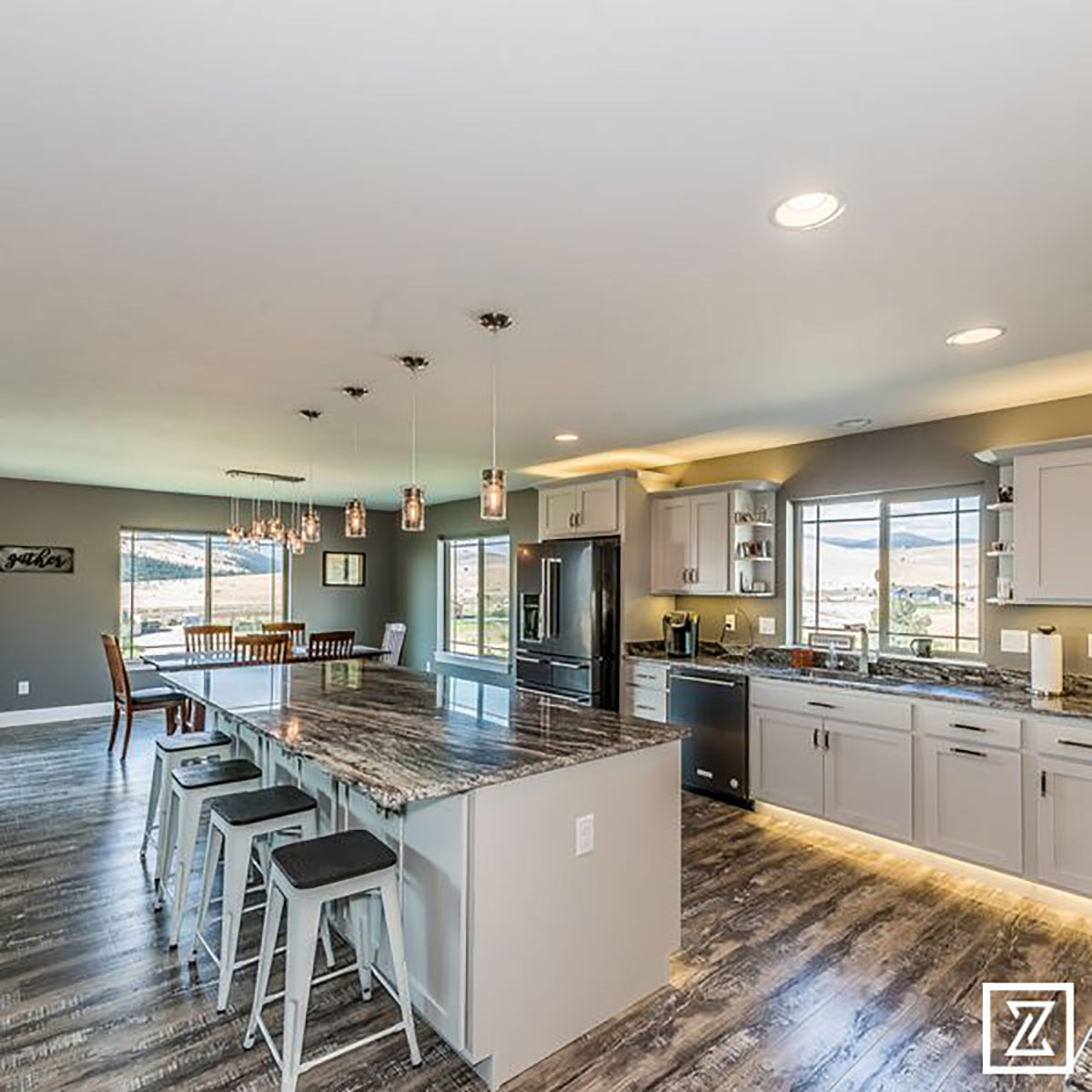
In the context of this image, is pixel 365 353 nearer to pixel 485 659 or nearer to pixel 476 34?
pixel 476 34

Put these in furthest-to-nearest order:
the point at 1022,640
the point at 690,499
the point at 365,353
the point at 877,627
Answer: the point at 690,499
the point at 877,627
the point at 1022,640
the point at 365,353

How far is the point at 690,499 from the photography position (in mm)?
5102

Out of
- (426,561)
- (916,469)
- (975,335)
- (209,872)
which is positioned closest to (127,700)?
(209,872)

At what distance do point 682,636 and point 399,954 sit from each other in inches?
135

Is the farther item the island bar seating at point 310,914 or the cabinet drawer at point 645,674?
the cabinet drawer at point 645,674

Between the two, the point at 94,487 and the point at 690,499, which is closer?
the point at 690,499

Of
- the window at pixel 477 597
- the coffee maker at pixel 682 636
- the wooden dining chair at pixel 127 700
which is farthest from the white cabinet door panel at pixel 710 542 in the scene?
the wooden dining chair at pixel 127 700

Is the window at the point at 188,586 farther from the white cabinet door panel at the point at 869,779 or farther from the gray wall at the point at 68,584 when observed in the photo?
the white cabinet door panel at the point at 869,779

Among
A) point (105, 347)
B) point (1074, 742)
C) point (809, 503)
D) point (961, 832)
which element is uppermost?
point (105, 347)

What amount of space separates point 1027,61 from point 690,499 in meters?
3.89

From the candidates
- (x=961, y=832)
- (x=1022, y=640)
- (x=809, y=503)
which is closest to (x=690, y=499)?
(x=809, y=503)

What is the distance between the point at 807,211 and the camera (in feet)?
5.82

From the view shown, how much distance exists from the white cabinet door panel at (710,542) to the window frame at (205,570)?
4683 mm

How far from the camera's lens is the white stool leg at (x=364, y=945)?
234 centimetres
